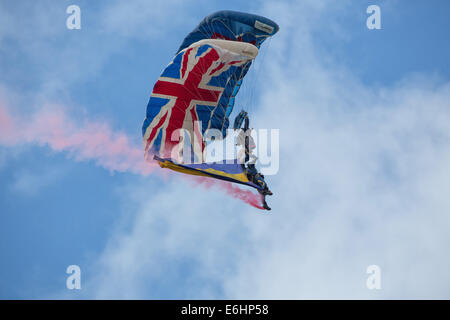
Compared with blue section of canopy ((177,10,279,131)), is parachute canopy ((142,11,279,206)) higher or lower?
lower

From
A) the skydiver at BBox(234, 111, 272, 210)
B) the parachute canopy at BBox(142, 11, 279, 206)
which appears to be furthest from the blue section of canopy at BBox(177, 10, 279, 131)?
the skydiver at BBox(234, 111, 272, 210)

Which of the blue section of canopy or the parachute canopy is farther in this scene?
the blue section of canopy

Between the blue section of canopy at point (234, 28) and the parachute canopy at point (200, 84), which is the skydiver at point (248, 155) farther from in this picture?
the blue section of canopy at point (234, 28)

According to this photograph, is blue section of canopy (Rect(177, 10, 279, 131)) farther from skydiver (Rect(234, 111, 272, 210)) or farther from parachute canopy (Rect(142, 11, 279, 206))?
skydiver (Rect(234, 111, 272, 210))

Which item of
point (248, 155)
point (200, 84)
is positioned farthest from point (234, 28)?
point (248, 155)

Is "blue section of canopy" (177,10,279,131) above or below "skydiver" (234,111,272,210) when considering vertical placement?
above

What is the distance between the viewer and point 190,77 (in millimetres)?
25531

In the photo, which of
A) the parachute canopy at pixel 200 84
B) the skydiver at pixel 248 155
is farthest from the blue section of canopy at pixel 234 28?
the skydiver at pixel 248 155
